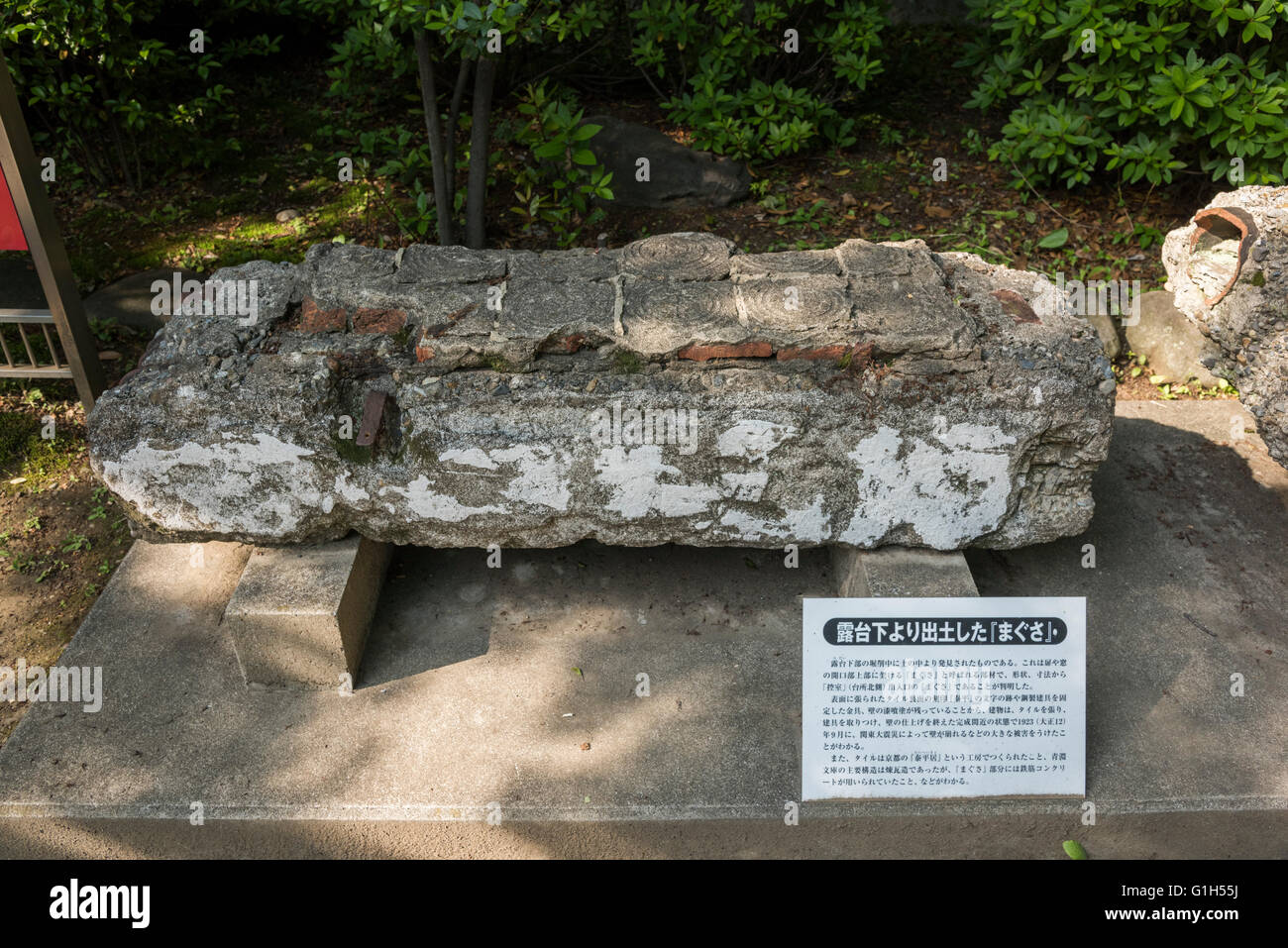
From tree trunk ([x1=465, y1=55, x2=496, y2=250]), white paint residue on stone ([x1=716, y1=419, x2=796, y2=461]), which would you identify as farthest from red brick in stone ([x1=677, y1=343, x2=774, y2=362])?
tree trunk ([x1=465, y1=55, x2=496, y2=250])

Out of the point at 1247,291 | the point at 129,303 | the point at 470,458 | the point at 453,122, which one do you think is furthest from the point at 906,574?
the point at 129,303

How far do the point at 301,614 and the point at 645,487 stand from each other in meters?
1.06

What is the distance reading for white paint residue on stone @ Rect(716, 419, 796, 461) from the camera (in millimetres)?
2922

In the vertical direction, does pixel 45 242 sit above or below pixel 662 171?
above

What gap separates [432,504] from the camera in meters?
3.03

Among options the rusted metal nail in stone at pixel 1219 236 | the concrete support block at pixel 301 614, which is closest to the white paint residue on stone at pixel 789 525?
the concrete support block at pixel 301 614

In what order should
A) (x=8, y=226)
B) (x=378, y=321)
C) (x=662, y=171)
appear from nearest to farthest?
1. (x=378, y=321)
2. (x=8, y=226)
3. (x=662, y=171)

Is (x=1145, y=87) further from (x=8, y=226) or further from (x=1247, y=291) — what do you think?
(x=8, y=226)

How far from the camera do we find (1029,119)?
5.02m

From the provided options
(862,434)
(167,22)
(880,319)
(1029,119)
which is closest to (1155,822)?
(862,434)

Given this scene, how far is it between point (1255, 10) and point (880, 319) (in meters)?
2.79

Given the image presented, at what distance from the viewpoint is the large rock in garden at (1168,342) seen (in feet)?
14.8

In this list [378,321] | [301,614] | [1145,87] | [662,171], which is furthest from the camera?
[662,171]

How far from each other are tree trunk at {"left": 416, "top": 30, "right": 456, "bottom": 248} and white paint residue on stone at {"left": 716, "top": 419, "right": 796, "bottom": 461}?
2217mm
